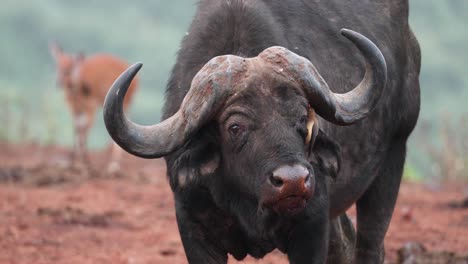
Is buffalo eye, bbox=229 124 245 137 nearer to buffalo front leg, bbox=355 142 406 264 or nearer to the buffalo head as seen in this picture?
the buffalo head

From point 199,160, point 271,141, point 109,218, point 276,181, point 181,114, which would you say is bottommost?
point 109,218

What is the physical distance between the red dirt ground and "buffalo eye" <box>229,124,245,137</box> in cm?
378

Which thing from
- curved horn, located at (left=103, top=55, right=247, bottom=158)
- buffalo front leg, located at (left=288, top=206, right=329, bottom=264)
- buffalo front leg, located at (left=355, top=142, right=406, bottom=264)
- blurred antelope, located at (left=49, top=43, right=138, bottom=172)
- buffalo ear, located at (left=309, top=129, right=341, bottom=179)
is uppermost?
curved horn, located at (left=103, top=55, right=247, bottom=158)

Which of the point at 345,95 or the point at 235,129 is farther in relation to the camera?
the point at 345,95

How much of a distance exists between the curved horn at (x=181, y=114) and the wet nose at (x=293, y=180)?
540 millimetres

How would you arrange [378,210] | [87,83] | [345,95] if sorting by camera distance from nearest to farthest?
[345,95], [378,210], [87,83]

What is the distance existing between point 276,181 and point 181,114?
→ 0.67 meters

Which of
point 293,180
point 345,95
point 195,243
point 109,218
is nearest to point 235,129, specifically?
point 293,180

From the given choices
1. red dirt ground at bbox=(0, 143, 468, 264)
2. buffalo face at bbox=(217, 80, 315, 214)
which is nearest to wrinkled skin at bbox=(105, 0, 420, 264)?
buffalo face at bbox=(217, 80, 315, 214)

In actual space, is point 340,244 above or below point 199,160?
below

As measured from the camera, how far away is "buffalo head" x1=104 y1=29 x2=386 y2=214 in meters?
5.88

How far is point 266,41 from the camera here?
659cm

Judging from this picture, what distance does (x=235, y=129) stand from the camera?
603 centimetres

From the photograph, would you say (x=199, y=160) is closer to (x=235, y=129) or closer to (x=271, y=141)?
(x=235, y=129)
